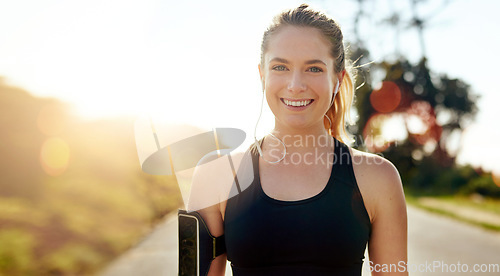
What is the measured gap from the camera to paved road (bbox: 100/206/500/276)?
5.21 meters

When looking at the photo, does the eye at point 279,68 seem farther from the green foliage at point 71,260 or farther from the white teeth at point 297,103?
the green foliage at point 71,260

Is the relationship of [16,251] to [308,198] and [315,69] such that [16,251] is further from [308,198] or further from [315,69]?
[315,69]

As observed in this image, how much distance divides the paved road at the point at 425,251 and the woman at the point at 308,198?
3.46 meters

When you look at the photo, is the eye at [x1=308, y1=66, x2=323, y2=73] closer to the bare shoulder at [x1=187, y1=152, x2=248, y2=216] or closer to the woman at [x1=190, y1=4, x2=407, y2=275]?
the woman at [x1=190, y1=4, x2=407, y2=275]

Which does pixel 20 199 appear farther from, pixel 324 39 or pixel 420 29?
pixel 420 29

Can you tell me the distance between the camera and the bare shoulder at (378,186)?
174cm

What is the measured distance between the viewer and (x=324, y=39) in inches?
72.1

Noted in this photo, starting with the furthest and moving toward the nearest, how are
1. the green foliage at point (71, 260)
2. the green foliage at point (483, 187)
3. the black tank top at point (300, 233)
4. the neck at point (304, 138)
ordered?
the green foliage at point (483, 187)
the green foliage at point (71, 260)
the neck at point (304, 138)
the black tank top at point (300, 233)

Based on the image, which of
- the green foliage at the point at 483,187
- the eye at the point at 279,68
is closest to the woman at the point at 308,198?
the eye at the point at 279,68

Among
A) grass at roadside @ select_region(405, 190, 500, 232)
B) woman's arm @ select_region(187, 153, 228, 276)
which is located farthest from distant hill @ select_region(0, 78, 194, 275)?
grass at roadside @ select_region(405, 190, 500, 232)

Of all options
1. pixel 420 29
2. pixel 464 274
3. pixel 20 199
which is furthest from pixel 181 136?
pixel 420 29

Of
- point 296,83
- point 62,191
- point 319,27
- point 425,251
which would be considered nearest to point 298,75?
point 296,83

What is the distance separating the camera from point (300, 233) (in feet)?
5.58

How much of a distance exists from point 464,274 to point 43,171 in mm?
6357
